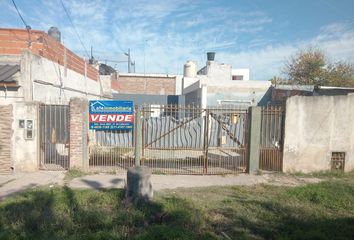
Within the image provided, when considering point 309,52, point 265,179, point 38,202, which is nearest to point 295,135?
point 265,179

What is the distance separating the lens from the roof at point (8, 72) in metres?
9.15

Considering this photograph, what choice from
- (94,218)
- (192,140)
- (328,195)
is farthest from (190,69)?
(94,218)

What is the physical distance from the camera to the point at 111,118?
8.80 metres

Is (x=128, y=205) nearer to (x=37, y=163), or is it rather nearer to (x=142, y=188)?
(x=142, y=188)

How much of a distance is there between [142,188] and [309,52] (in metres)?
29.1

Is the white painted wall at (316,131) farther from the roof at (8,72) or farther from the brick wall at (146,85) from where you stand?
the brick wall at (146,85)

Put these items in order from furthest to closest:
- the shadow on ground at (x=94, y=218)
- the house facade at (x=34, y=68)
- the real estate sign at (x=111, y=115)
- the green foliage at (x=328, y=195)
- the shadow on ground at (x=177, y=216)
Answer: the house facade at (x=34, y=68)
the real estate sign at (x=111, y=115)
the green foliage at (x=328, y=195)
the shadow on ground at (x=177, y=216)
the shadow on ground at (x=94, y=218)

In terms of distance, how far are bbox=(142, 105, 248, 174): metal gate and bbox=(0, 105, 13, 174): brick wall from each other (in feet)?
14.6

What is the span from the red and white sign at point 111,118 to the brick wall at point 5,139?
267 centimetres

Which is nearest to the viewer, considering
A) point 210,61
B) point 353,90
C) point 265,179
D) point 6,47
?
point 265,179

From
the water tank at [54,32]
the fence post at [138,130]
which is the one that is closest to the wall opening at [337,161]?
the fence post at [138,130]

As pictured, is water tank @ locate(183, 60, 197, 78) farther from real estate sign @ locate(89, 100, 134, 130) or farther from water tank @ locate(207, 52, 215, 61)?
real estate sign @ locate(89, 100, 134, 130)

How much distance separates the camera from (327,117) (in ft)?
29.6

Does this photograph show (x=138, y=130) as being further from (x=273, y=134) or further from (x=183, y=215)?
(x=273, y=134)
